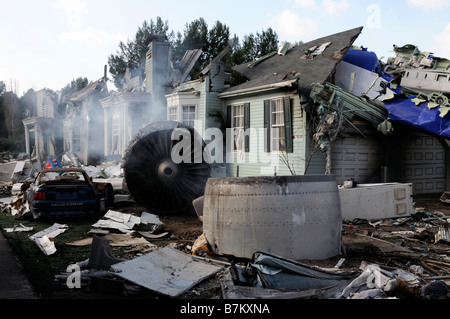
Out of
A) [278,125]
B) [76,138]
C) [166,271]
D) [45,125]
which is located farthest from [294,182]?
[45,125]

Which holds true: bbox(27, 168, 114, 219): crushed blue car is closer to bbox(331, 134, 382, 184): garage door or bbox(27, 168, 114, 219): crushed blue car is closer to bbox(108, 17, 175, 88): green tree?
bbox(331, 134, 382, 184): garage door

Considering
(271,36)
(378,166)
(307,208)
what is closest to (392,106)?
(378,166)

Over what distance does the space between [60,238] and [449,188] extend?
14851 millimetres

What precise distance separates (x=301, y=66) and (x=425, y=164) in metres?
6.18

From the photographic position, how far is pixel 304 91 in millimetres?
14547

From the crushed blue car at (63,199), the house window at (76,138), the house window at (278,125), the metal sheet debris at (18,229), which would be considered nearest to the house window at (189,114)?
the house window at (278,125)

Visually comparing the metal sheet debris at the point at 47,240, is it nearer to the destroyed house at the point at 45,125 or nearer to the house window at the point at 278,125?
the house window at the point at 278,125

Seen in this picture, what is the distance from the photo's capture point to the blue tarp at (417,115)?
1376cm

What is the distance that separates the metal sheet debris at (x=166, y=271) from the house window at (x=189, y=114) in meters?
12.7

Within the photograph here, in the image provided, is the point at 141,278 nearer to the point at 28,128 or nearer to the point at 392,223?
the point at 392,223

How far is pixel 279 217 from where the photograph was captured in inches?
243

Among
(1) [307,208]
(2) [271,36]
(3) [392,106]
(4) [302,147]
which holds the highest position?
(2) [271,36]
